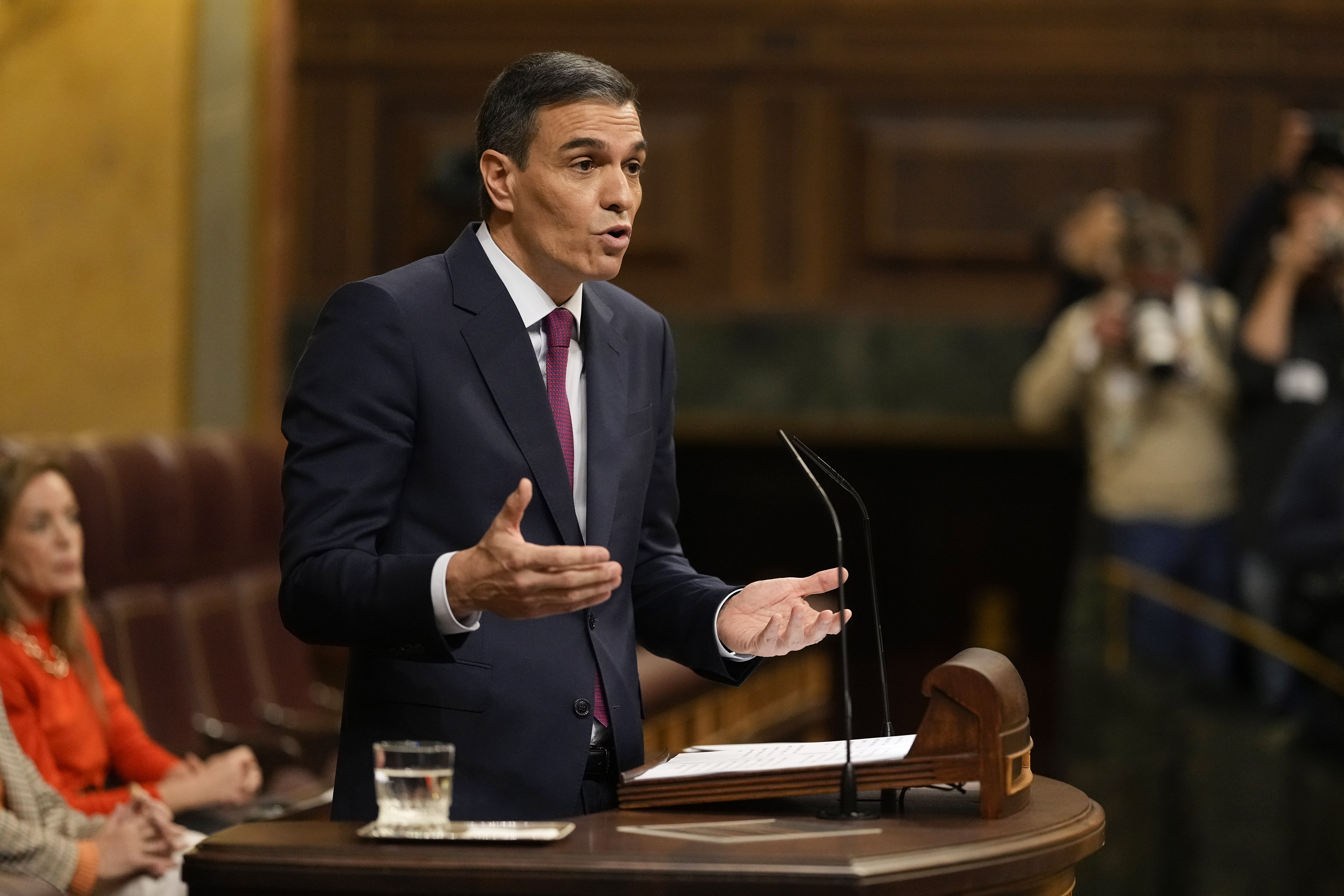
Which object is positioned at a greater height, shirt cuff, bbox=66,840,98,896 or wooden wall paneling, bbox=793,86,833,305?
wooden wall paneling, bbox=793,86,833,305

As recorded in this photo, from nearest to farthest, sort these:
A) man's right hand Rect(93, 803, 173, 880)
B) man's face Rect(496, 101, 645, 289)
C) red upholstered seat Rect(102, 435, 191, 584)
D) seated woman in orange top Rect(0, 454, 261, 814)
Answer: man's face Rect(496, 101, 645, 289) → man's right hand Rect(93, 803, 173, 880) → seated woman in orange top Rect(0, 454, 261, 814) → red upholstered seat Rect(102, 435, 191, 584)

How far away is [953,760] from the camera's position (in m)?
1.52

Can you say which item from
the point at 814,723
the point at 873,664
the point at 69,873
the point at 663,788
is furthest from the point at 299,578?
the point at 873,664

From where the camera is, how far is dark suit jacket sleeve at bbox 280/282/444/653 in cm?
154

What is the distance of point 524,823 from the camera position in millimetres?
1469

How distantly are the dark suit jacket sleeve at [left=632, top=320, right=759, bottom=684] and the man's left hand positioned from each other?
2cm

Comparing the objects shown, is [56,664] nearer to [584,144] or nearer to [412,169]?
[584,144]

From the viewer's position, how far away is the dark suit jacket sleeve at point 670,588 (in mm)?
1789

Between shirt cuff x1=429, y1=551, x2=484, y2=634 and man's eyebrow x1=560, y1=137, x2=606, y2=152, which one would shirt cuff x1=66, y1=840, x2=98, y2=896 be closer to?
shirt cuff x1=429, y1=551, x2=484, y2=634

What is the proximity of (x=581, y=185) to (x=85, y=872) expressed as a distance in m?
1.14

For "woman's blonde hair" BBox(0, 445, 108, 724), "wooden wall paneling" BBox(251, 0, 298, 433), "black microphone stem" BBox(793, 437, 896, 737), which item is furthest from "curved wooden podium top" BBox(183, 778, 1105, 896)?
"wooden wall paneling" BBox(251, 0, 298, 433)

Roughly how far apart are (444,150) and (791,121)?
1.14m

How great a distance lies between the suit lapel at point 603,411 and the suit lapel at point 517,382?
1.0 inches

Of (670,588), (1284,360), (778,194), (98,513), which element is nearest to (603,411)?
(670,588)
